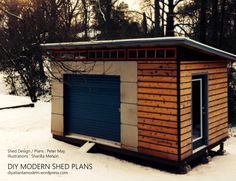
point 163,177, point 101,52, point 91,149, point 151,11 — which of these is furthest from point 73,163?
point 151,11

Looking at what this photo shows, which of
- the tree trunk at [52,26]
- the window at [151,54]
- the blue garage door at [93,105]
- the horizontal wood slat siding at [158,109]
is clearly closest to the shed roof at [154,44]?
the window at [151,54]

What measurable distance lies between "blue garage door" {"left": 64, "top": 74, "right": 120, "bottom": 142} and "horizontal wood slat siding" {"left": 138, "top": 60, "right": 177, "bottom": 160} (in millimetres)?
976

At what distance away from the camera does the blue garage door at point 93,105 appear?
10422mm

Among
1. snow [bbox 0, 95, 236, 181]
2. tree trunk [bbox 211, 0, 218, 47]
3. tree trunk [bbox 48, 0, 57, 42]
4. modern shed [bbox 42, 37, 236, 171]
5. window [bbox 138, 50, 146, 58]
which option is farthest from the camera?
tree trunk [bbox 211, 0, 218, 47]

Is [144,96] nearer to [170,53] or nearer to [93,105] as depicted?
[170,53]

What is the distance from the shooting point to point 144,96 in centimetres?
955

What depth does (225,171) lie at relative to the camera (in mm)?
9523

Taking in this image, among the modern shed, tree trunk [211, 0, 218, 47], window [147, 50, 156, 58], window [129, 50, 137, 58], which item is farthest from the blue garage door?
tree trunk [211, 0, 218, 47]

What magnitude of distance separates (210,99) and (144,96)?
92.5 inches

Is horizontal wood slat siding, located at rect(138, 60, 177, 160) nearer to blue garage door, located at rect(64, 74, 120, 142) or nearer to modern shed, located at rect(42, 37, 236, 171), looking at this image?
modern shed, located at rect(42, 37, 236, 171)

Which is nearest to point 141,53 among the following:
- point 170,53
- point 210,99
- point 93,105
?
point 170,53

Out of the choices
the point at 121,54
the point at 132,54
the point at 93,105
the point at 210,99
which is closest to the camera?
the point at 132,54

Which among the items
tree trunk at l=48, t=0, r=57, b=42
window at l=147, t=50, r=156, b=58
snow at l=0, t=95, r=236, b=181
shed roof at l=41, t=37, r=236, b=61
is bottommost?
snow at l=0, t=95, r=236, b=181

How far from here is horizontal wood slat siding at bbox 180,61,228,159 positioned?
903 centimetres
